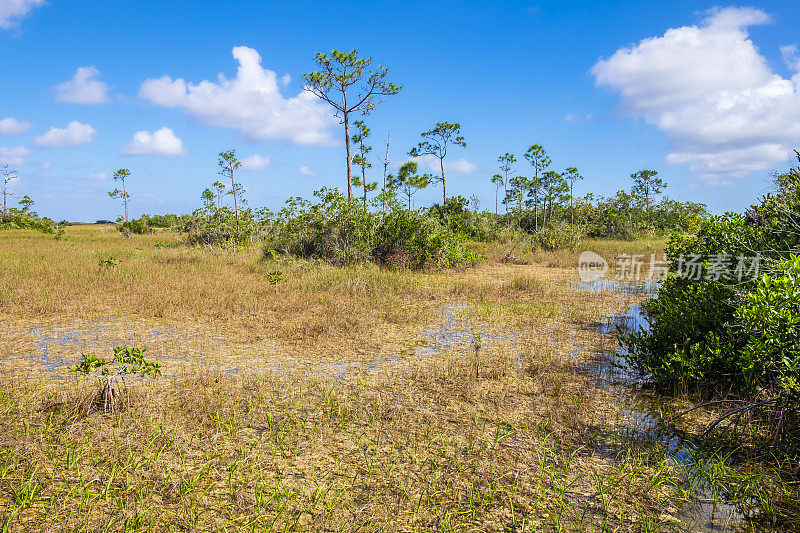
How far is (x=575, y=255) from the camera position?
16.5 metres

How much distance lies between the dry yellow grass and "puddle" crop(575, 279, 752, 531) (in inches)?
4.0

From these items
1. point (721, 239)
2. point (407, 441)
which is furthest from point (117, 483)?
point (721, 239)

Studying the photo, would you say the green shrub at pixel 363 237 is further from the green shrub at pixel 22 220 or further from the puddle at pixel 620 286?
the green shrub at pixel 22 220

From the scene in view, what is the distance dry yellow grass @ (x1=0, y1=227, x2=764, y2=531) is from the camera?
2420 millimetres

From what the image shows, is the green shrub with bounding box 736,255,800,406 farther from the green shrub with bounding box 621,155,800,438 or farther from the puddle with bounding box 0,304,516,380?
the puddle with bounding box 0,304,516,380

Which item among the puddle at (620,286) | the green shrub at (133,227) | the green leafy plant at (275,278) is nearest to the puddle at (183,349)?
the green leafy plant at (275,278)

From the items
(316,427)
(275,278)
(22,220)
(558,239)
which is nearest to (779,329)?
(316,427)

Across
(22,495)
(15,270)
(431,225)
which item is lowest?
(22,495)

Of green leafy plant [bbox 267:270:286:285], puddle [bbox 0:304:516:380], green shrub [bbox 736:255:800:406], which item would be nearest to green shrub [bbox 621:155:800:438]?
green shrub [bbox 736:255:800:406]

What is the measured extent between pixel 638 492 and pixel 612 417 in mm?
1071

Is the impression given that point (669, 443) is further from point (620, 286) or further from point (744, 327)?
point (620, 286)

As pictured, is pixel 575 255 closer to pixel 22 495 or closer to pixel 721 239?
pixel 721 239

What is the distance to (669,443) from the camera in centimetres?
319

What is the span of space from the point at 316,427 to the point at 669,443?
2.68 metres
